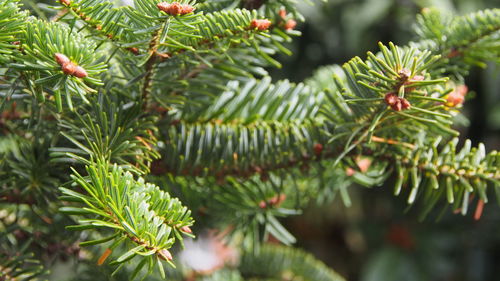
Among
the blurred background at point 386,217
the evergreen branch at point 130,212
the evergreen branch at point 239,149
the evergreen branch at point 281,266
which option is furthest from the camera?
the blurred background at point 386,217

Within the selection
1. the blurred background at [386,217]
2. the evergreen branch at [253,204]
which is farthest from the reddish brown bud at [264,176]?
the blurred background at [386,217]

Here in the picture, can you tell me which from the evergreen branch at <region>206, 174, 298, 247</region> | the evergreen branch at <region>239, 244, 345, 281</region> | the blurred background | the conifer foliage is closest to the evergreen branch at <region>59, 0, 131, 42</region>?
the conifer foliage

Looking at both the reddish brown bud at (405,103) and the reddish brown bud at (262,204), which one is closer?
the reddish brown bud at (405,103)

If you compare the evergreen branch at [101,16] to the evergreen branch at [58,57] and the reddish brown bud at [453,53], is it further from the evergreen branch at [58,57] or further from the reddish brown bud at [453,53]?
the reddish brown bud at [453,53]

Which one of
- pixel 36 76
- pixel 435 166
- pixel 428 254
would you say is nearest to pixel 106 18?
pixel 36 76

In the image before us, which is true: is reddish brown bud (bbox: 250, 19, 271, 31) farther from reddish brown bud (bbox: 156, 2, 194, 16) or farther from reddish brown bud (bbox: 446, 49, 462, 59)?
reddish brown bud (bbox: 446, 49, 462, 59)

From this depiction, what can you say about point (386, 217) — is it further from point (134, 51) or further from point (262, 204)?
point (134, 51)
